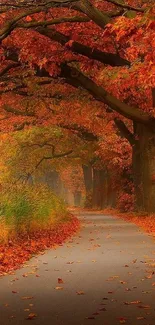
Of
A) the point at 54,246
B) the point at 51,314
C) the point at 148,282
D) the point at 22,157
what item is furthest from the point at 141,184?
the point at 51,314

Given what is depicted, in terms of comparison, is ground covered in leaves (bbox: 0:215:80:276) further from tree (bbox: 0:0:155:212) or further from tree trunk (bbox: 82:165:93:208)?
tree trunk (bbox: 82:165:93:208)

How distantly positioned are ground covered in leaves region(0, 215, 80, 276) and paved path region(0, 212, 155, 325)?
342 mm

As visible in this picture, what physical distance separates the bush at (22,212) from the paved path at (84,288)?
167 centimetres

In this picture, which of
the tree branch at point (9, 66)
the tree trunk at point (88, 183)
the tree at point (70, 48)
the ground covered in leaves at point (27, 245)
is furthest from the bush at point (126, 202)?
the tree branch at point (9, 66)

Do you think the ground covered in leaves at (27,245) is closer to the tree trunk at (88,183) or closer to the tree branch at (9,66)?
the tree branch at (9,66)

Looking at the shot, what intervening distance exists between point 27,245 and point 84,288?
24.6 feet

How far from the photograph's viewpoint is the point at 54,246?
64.8 feet

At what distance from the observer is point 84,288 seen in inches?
450

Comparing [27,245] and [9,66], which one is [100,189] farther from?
[27,245]

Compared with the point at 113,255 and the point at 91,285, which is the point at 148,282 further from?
the point at 113,255

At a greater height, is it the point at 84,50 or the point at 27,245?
the point at 84,50

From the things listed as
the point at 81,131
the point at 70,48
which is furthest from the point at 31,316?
the point at 81,131

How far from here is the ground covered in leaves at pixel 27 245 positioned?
14773mm

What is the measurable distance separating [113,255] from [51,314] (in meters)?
8.02
